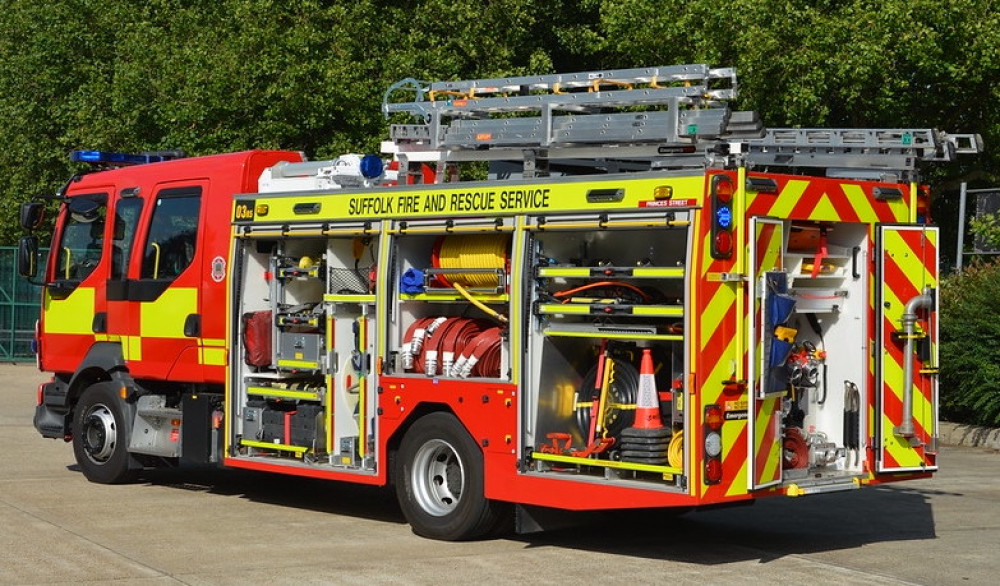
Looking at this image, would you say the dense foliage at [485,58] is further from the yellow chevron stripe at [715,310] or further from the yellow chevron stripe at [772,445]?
the yellow chevron stripe at [715,310]

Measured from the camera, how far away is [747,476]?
936 centimetres

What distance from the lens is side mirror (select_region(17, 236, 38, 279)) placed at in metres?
13.8

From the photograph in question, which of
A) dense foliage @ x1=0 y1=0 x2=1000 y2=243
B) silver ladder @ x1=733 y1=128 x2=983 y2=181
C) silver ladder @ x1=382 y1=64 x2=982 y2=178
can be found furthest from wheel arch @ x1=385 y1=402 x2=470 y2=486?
dense foliage @ x1=0 y1=0 x2=1000 y2=243

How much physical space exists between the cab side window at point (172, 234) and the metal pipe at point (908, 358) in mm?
5822

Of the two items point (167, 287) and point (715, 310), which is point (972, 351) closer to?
point (167, 287)

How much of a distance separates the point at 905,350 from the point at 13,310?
23.9 m

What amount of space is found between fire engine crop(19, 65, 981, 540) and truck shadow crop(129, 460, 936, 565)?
2.27 feet

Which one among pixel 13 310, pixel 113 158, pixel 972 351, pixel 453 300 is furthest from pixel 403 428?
pixel 13 310

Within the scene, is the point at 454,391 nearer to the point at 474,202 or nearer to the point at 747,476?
the point at 474,202

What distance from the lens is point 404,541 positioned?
1068 cm

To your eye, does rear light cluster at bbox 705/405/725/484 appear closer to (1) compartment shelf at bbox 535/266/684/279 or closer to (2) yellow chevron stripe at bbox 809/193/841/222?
(1) compartment shelf at bbox 535/266/684/279

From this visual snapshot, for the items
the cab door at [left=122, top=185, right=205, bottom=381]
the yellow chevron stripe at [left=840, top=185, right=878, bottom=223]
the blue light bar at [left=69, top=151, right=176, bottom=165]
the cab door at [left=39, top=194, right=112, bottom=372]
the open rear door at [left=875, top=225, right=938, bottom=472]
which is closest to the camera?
the yellow chevron stripe at [left=840, top=185, right=878, bottom=223]

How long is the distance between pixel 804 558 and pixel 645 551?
3.47ft

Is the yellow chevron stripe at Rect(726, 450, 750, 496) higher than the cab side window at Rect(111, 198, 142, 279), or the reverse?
the cab side window at Rect(111, 198, 142, 279)
